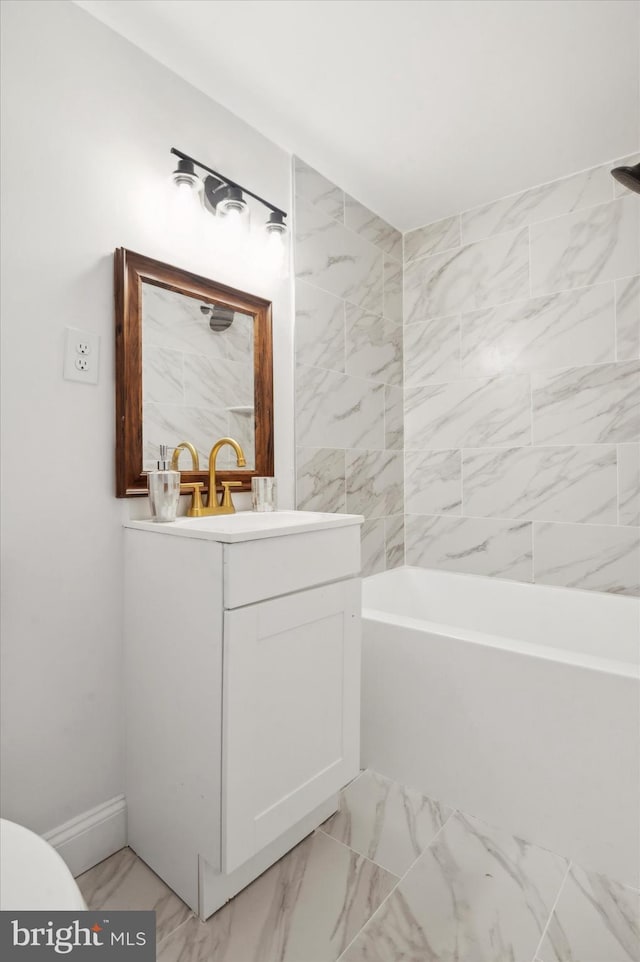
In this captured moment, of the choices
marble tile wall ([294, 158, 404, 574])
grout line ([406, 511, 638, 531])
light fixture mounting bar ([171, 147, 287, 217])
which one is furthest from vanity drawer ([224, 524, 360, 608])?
light fixture mounting bar ([171, 147, 287, 217])

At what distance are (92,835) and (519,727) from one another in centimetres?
124

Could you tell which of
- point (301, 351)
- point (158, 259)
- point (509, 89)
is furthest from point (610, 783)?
point (509, 89)

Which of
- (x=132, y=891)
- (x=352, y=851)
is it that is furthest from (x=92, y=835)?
(x=352, y=851)

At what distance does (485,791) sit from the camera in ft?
5.21

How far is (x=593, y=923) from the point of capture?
4.00ft

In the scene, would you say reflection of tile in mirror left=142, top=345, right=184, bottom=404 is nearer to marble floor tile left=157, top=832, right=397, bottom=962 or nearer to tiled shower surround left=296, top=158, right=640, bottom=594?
tiled shower surround left=296, top=158, right=640, bottom=594

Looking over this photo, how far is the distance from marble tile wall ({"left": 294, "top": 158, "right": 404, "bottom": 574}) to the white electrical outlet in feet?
2.84

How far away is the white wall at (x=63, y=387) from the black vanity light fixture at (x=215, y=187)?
0.22ft

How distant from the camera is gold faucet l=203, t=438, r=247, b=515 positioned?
5.57ft

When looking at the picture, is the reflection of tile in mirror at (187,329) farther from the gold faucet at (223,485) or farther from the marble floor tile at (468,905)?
the marble floor tile at (468,905)

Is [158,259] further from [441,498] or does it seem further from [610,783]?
[610,783]

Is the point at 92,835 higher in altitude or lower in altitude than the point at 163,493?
lower

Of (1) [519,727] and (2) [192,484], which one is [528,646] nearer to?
(1) [519,727]

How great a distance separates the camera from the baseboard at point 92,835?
135 cm
